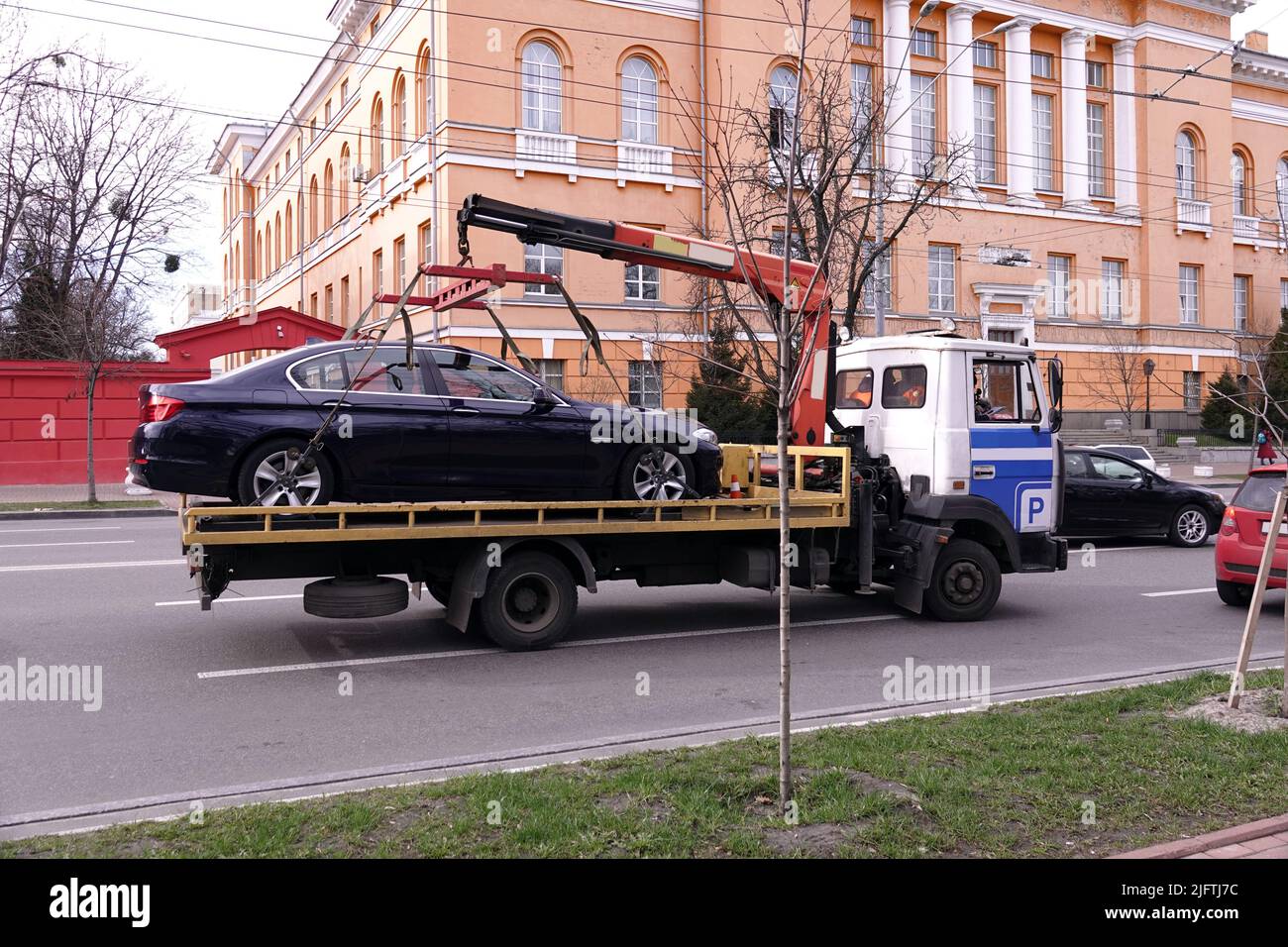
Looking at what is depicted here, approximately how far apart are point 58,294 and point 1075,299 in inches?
1392

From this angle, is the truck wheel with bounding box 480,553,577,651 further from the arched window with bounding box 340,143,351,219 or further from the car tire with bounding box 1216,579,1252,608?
the arched window with bounding box 340,143,351,219

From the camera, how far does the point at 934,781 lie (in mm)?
5094

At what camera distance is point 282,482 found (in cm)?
813

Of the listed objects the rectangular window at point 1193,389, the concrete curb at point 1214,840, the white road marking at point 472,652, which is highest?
the rectangular window at point 1193,389

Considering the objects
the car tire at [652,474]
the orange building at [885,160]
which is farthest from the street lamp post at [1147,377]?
the car tire at [652,474]

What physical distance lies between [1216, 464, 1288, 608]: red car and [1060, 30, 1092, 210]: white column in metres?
31.8

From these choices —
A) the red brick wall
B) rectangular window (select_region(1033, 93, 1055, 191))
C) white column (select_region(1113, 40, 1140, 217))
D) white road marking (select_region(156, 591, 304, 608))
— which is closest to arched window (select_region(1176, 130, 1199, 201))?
white column (select_region(1113, 40, 1140, 217))

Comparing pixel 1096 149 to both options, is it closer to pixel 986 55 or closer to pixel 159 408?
Answer: pixel 986 55

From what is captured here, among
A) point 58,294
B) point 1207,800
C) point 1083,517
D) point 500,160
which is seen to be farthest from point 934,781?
point 58,294

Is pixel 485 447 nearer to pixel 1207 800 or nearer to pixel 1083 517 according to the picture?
pixel 1207 800

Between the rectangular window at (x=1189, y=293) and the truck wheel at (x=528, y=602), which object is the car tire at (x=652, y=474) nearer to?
the truck wheel at (x=528, y=602)

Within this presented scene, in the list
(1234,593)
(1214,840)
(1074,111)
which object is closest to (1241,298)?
(1074,111)

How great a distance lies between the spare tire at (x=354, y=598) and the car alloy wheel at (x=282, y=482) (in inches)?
25.4

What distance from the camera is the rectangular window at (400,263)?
3291 centimetres
